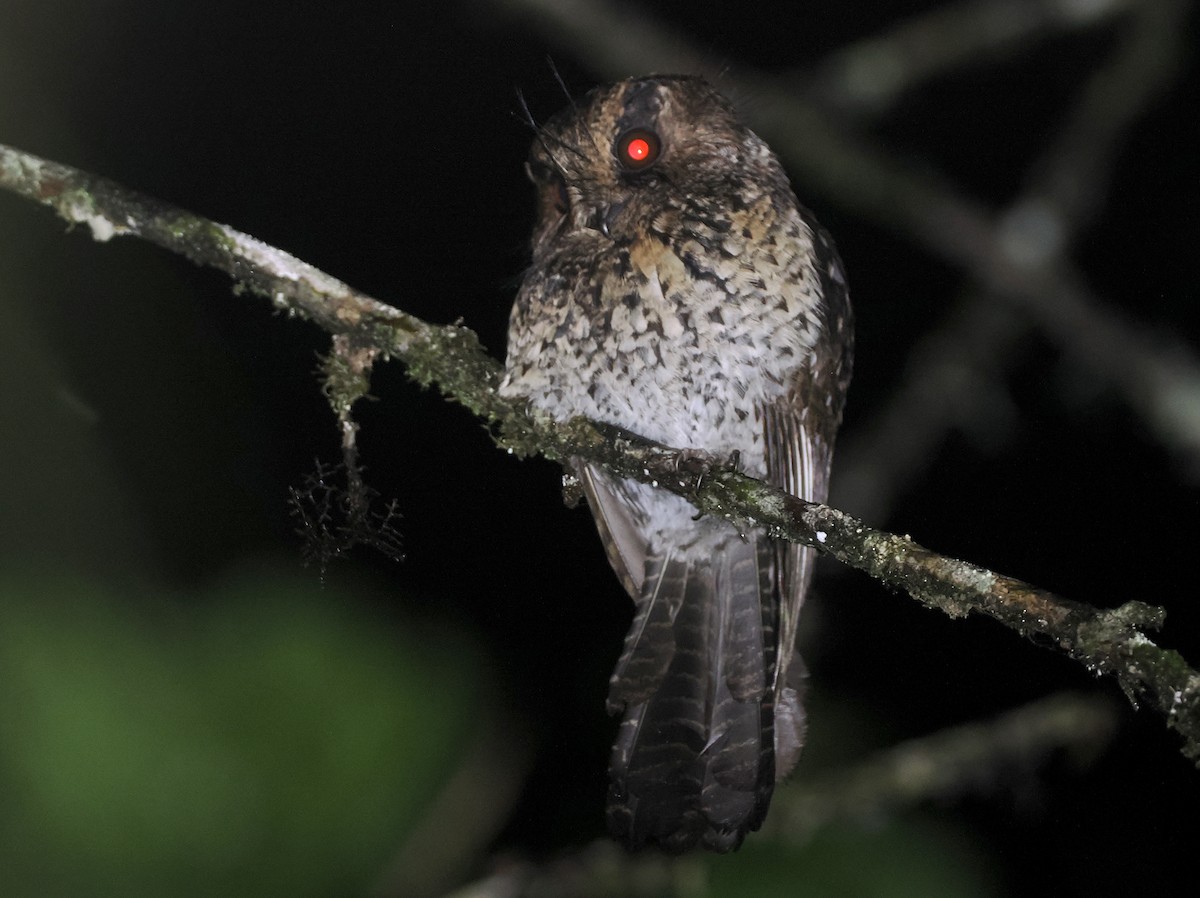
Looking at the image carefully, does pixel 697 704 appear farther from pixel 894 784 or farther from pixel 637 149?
pixel 637 149

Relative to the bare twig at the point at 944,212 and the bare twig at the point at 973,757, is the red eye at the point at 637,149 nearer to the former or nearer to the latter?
the bare twig at the point at 944,212

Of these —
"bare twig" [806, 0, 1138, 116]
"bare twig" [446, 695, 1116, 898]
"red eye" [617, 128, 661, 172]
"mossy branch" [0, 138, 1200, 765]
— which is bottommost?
"bare twig" [446, 695, 1116, 898]

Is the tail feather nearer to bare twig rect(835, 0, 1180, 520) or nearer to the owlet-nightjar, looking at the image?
the owlet-nightjar

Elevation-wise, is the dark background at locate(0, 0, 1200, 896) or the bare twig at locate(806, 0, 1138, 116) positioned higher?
the bare twig at locate(806, 0, 1138, 116)

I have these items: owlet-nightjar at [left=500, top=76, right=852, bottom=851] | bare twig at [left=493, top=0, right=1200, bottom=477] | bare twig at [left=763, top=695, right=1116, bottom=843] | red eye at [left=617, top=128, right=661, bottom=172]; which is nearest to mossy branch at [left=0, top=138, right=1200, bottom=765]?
owlet-nightjar at [left=500, top=76, right=852, bottom=851]

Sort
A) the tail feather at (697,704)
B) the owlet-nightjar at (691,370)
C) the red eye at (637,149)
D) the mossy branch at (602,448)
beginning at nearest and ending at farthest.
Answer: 1. the mossy branch at (602,448)
2. the tail feather at (697,704)
3. the owlet-nightjar at (691,370)
4. the red eye at (637,149)

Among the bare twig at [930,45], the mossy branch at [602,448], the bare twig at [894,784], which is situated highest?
the bare twig at [930,45]

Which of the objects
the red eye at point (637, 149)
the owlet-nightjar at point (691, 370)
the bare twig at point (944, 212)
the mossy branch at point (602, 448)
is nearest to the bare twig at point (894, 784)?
the owlet-nightjar at point (691, 370)
